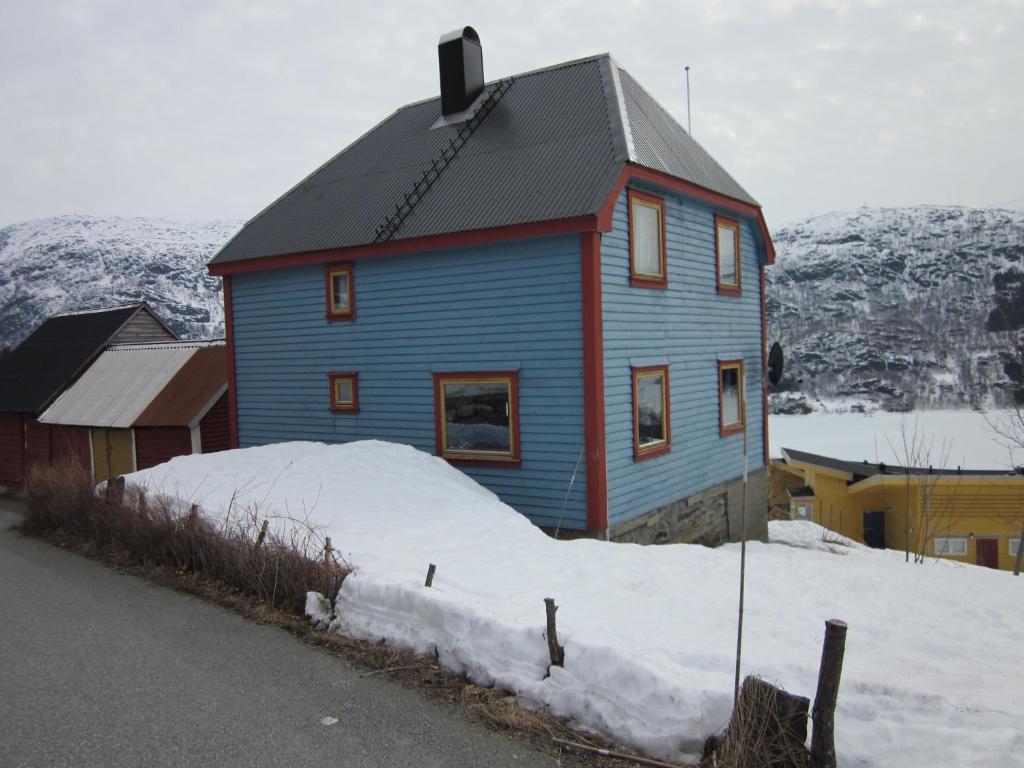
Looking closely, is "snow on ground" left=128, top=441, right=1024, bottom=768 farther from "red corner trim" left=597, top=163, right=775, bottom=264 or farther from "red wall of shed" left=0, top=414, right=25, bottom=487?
"red wall of shed" left=0, top=414, right=25, bottom=487

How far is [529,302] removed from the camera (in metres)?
11.5

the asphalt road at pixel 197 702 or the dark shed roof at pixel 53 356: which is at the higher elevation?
the dark shed roof at pixel 53 356

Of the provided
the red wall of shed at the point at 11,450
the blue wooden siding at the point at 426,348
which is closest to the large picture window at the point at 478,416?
the blue wooden siding at the point at 426,348

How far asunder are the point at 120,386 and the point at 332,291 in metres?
8.91

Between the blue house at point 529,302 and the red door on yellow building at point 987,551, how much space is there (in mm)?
14017

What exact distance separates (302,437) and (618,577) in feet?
27.8

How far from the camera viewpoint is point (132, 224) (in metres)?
191

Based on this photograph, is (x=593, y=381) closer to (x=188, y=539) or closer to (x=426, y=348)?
(x=426, y=348)

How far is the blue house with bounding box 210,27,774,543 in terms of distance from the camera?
1120 centimetres

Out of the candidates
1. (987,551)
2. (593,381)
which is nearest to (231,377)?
(593,381)

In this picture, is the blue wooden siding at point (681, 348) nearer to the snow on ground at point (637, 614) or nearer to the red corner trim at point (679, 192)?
the red corner trim at point (679, 192)

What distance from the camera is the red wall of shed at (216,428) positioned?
17.5 metres

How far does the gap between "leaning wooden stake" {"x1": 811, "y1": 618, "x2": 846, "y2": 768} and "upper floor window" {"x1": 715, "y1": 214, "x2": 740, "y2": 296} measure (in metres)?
11.1

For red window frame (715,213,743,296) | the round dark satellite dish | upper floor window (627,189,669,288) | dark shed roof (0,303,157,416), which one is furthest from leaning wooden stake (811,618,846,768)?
dark shed roof (0,303,157,416)
